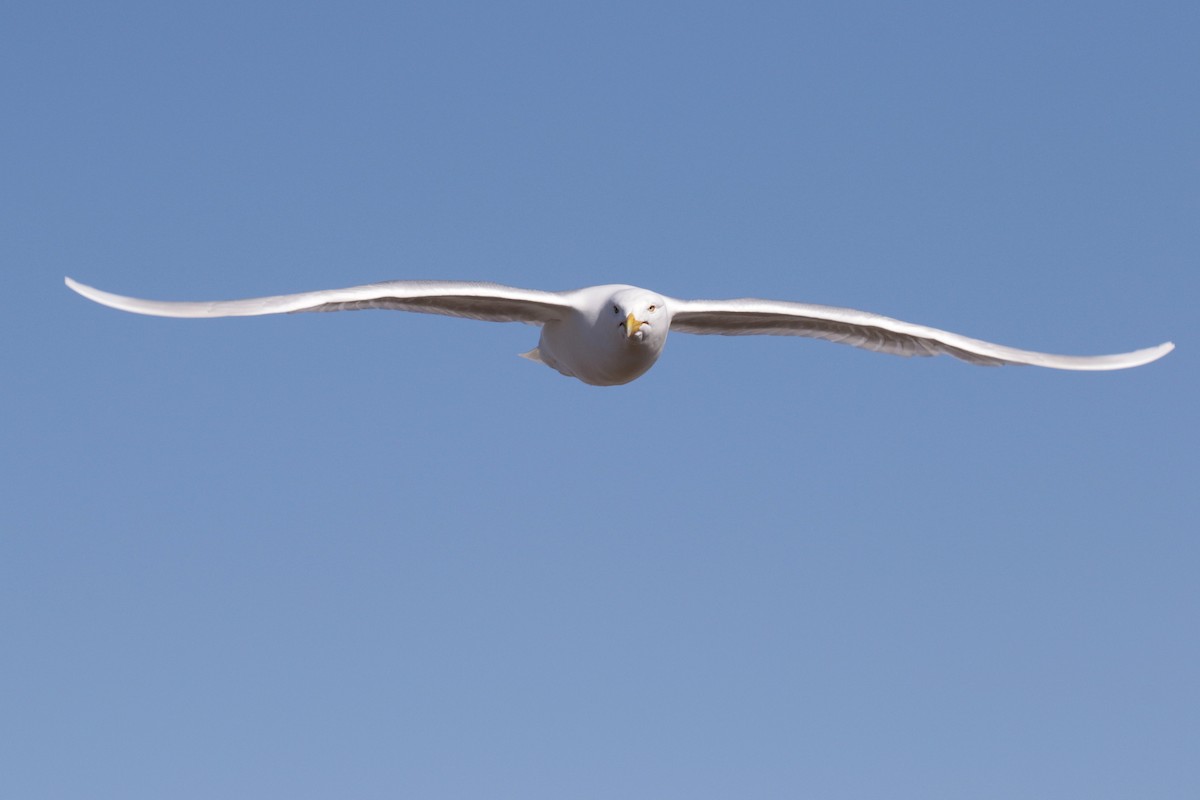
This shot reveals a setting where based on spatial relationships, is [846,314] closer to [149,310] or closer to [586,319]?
[586,319]

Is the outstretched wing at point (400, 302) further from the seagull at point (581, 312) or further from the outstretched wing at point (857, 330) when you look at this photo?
the outstretched wing at point (857, 330)

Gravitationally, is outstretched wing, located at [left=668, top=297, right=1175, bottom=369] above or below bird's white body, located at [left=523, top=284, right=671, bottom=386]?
above

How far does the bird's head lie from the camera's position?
24625 millimetres

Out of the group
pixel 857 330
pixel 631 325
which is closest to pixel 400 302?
pixel 631 325

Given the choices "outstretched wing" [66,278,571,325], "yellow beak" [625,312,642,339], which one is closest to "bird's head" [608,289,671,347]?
"yellow beak" [625,312,642,339]

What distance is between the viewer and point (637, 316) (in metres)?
24.6

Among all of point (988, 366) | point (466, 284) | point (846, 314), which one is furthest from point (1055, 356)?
point (466, 284)

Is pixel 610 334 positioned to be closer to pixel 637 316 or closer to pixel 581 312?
pixel 637 316

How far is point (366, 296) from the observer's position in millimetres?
24641

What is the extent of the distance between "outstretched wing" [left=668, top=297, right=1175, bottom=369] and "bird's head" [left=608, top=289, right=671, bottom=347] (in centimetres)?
114

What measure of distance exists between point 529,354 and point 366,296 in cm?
393

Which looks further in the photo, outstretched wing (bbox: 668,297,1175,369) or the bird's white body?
outstretched wing (bbox: 668,297,1175,369)

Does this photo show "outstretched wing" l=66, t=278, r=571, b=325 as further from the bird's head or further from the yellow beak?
the yellow beak

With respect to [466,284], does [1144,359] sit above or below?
above
